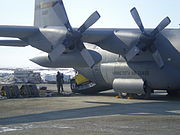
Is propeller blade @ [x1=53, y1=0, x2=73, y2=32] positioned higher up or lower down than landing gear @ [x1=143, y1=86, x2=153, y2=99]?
higher up

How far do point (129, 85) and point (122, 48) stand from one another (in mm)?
2509

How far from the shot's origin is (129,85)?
20828 mm

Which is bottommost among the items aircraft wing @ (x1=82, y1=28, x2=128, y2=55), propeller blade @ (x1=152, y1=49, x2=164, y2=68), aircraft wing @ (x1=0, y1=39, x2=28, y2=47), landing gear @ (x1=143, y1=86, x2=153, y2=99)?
landing gear @ (x1=143, y1=86, x2=153, y2=99)

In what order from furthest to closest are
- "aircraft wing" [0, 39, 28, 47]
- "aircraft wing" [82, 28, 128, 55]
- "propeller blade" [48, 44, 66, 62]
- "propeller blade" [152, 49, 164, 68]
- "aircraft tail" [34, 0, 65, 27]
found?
"aircraft wing" [0, 39, 28, 47] < "aircraft tail" [34, 0, 65, 27] < "aircraft wing" [82, 28, 128, 55] < "propeller blade" [152, 49, 164, 68] < "propeller blade" [48, 44, 66, 62]

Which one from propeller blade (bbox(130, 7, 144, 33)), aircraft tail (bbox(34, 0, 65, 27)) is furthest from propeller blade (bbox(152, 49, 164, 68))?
aircraft tail (bbox(34, 0, 65, 27))

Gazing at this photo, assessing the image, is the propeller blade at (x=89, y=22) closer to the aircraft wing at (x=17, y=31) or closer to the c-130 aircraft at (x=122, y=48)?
the c-130 aircraft at (x=122, y=48)

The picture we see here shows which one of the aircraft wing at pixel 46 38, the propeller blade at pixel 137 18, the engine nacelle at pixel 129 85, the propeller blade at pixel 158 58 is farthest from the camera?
the engine nacelle at pixel 129 85

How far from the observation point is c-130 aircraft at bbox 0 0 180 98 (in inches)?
766

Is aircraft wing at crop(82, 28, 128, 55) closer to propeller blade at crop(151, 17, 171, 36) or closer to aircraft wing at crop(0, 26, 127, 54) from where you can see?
aircraft wing at crop(0, 26, 127, 54)

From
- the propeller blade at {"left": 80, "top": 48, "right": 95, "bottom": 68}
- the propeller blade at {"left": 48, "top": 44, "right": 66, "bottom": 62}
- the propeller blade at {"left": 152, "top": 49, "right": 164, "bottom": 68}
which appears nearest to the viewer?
the propeller blade at {"left": 48, "top": 44, "right": 66, "bottom": 62}

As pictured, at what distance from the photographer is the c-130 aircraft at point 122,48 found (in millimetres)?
19453

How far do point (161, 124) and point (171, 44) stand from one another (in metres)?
9.85

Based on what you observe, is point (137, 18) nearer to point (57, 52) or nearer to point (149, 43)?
point (149, 43)

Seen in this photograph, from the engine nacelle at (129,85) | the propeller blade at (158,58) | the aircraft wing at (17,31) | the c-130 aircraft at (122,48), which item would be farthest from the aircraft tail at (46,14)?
the propeller blade at (158,58)
